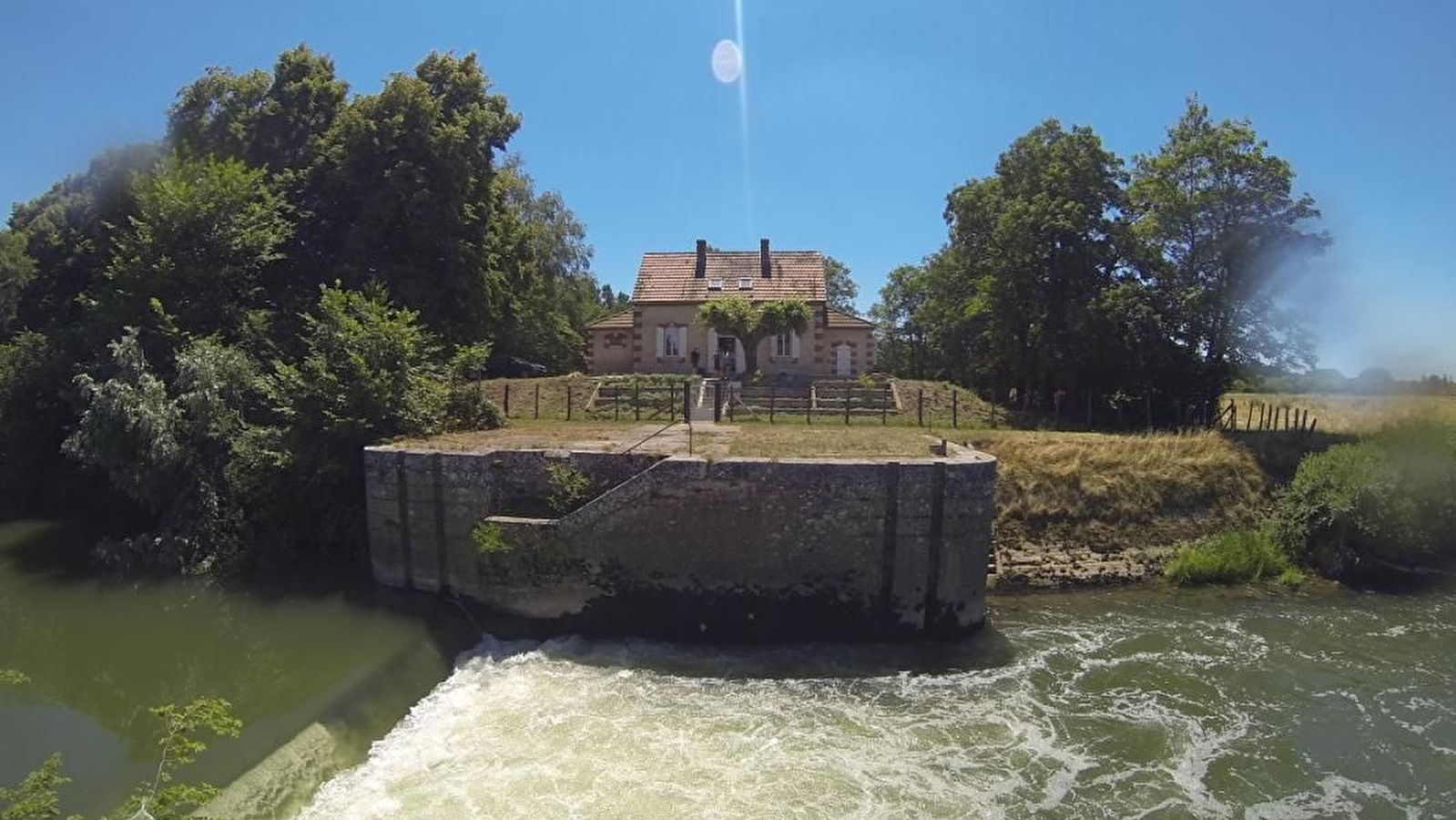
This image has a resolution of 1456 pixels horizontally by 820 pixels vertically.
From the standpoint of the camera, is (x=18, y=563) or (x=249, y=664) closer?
(x=249, y=664)

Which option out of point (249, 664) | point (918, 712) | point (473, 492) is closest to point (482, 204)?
point (473, 492)

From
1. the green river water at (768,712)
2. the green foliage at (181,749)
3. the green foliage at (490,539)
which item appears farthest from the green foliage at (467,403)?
the green foliage at (181,749)

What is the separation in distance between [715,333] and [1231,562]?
1928cm

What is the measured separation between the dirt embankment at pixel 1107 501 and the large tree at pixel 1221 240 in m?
4.71

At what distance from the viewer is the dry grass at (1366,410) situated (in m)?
19.5

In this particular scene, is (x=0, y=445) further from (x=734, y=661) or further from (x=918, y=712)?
(x=918, y=712)

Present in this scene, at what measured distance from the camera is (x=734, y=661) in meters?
12.6

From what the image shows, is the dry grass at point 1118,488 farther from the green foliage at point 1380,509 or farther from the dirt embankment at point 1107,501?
the green foliage at point 1380,509

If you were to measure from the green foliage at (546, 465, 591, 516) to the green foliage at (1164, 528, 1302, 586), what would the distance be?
1259 cm

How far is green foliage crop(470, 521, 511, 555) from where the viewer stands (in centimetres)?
1380

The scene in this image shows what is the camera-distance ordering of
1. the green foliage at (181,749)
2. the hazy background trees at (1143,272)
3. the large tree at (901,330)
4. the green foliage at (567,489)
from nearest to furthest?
the green foliage at (181,749) → the green foliage at (567,489) → the hazy background trees at (1143,272) → the large tree at (901,330)

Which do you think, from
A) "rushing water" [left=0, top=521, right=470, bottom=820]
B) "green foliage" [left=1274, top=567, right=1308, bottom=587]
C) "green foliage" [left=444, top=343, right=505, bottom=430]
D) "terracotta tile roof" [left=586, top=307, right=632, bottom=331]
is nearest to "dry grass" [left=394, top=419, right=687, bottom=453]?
"green foliage" [left=444, top=343, right=505, bottom=430]

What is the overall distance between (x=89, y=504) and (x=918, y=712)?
2039 cm

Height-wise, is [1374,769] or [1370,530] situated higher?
[1370,530]
